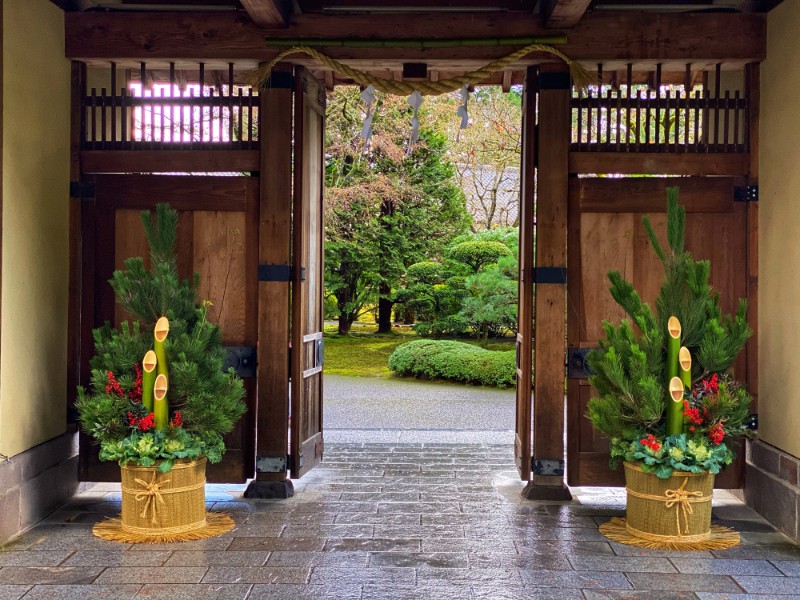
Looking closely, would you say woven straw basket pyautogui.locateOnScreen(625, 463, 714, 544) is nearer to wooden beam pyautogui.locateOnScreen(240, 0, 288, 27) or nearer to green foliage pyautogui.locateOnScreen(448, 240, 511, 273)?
wooden beam pyautogui.locateOnScreen(240, 0, 288, 27)

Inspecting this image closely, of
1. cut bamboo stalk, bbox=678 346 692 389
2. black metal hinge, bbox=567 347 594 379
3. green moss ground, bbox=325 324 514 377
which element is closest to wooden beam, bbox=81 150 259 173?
black metal hinge, bbox=567 347 594 379

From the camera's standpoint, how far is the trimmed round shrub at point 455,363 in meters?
9.70

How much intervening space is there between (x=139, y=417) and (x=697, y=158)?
128 inches

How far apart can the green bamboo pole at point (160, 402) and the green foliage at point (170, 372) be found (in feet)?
0.16

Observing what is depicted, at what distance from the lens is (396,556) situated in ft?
11.4

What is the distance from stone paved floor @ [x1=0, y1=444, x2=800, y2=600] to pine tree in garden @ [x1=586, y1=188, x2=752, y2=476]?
0.48m

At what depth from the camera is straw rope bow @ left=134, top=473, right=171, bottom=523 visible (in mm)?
3777

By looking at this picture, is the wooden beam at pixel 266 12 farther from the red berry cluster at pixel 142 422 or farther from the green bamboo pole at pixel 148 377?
the red berry cluster at pixel 142 422

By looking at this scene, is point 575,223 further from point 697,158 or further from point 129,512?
point 129,512

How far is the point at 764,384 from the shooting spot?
14.4 feet

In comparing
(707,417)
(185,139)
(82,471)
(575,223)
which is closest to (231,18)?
(185,139)

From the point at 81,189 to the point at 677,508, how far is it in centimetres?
354

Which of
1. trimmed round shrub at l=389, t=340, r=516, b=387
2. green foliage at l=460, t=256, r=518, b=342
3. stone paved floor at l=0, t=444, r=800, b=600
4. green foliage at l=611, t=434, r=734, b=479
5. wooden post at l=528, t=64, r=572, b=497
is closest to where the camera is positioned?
stone paved floor at l=0, t=444, r=800, b=600

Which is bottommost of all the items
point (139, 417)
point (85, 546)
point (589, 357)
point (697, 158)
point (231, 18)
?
point (85, 546)
